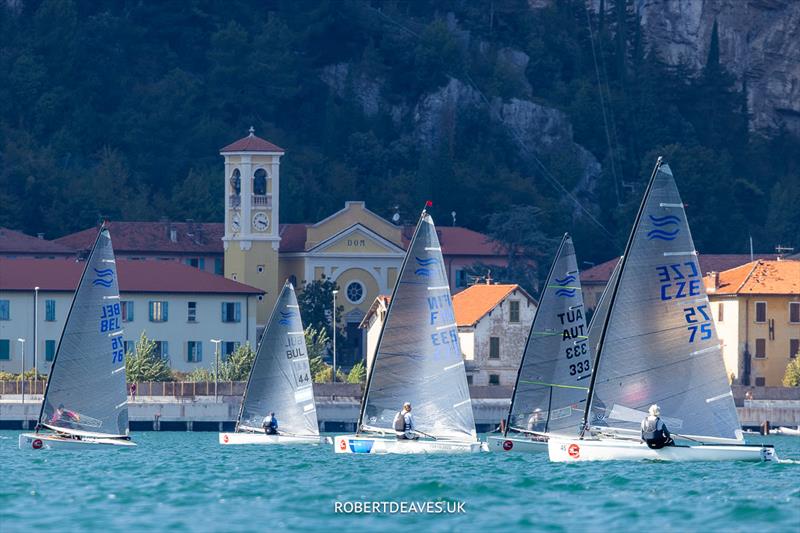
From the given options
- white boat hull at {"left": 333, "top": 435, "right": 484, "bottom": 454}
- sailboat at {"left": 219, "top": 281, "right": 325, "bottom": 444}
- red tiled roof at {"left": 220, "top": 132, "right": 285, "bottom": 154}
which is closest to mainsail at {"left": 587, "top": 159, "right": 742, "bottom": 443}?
white boat hull at {"left": 333, "top": 435, "right": 484, "bottom": 454}

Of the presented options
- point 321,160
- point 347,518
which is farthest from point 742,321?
point 347,518

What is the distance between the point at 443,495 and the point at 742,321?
6297 centimetres

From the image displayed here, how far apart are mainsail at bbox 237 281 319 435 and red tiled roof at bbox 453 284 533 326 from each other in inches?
1429

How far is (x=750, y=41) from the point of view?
16675 centimetres

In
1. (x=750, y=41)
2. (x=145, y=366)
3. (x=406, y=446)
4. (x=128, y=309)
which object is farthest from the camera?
(x=750, y=41)

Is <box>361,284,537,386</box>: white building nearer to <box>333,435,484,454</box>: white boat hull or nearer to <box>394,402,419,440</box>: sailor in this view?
<box>333,435,484,454</box>: white boat hull

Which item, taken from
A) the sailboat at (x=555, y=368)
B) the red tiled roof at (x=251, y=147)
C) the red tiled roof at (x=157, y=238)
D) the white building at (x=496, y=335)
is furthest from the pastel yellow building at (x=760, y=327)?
the sailboat at (x=555, y=368)

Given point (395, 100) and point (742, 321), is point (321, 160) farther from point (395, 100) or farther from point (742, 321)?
point (742, 321)

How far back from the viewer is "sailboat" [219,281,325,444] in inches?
2517

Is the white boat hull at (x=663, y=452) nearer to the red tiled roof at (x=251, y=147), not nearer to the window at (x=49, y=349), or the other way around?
the window at (x=49, y=349)

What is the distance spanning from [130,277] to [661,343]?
6570cm

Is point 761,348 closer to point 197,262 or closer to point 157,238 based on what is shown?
point 197,262

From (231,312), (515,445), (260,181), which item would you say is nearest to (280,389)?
(515,445)

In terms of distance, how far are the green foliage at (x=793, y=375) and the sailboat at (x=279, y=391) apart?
4030 cm
